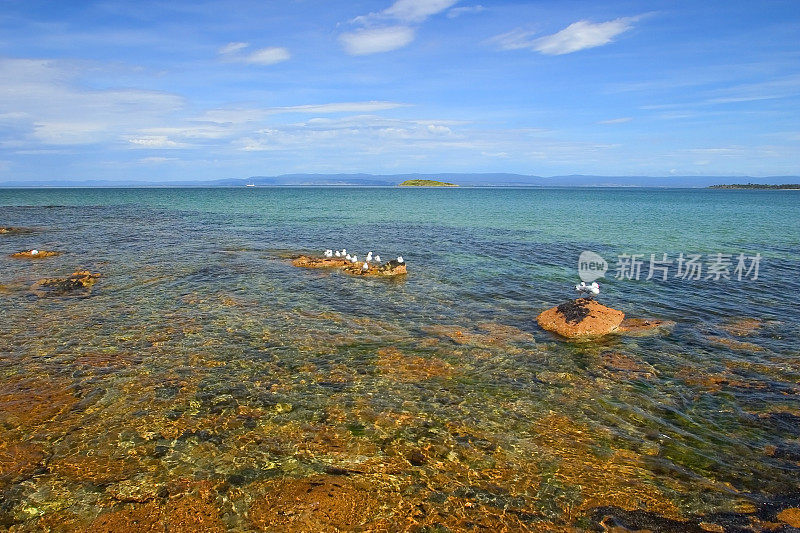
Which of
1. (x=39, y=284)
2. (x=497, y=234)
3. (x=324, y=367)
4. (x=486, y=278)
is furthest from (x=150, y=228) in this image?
(x=324, y=367)

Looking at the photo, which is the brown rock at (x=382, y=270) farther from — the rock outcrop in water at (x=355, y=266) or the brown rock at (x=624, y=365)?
the brown rock at (x=624, y=365)

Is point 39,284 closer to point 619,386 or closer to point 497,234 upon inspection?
point 619,386

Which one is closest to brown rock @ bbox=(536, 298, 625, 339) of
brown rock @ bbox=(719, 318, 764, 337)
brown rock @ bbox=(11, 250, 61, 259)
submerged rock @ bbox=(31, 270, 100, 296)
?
brown rock @ bbox=(719, 318, 764, 337)

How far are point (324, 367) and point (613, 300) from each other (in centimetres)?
1294

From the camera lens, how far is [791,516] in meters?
6.59

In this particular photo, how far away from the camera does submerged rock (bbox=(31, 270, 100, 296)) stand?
1785 centimetres

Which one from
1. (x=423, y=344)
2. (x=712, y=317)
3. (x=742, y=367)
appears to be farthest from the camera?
(x=712, y=317)

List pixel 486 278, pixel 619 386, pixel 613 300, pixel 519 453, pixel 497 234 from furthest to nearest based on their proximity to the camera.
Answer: pixel 497 234
pixel 486 278
pixel 613 300
pixel 619 386
pixel 519 453

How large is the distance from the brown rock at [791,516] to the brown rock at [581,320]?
736 centimetres

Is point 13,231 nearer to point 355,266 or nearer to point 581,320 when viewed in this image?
point 355,266

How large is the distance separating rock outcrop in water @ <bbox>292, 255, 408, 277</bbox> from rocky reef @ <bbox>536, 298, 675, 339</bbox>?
920 cm

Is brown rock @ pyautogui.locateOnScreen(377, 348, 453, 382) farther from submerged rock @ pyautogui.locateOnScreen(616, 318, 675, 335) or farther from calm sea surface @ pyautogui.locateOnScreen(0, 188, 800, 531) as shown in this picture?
submerged rock @ pyautogui.locateOnScreen(616, 318, 675, 335)

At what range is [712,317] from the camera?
1616cm

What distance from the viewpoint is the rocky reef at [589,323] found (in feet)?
46.3
